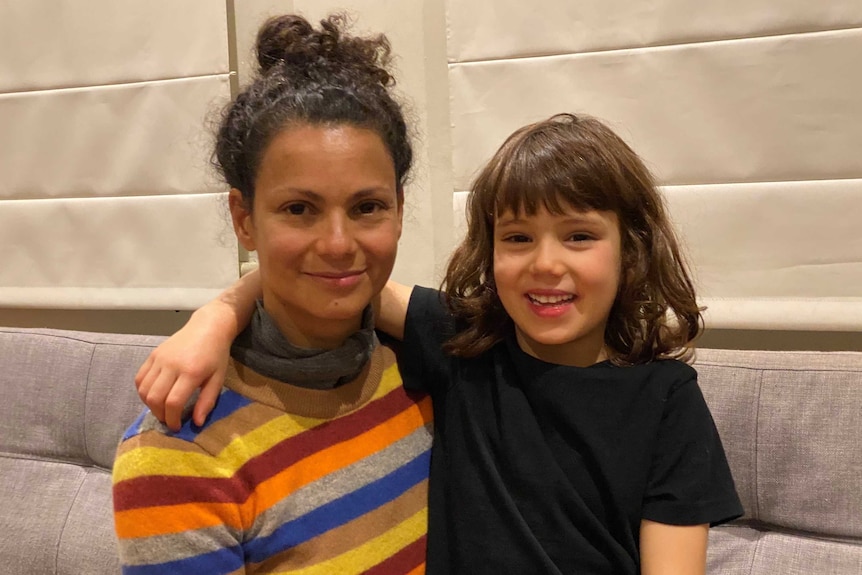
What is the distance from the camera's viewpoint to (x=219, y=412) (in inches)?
34.5

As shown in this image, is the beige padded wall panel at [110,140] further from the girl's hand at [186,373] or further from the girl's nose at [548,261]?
the girl's nose at [548,261]

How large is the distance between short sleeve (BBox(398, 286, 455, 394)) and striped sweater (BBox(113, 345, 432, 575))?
27mm

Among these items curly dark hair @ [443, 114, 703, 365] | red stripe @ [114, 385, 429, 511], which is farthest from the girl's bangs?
red stripe @ [114, 385, 429, 511]

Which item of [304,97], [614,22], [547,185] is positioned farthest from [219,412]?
[614,22]

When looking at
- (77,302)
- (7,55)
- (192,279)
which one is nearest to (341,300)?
(192,279)

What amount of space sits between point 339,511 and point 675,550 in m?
0.43

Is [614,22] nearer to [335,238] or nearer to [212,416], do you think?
[335,238]

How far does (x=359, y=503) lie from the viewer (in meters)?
0.94

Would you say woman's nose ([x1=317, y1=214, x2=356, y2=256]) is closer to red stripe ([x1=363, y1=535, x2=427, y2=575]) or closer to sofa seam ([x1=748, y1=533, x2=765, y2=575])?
red stripe ([x1=363, y1=535, x2=427, y2=575])

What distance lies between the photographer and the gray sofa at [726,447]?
48.4 inches

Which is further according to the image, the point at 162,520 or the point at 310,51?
the point at 310,51

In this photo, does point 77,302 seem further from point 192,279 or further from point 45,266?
point 192,279

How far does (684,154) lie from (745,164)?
0.41 feet

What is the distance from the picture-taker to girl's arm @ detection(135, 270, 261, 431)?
0.84m
